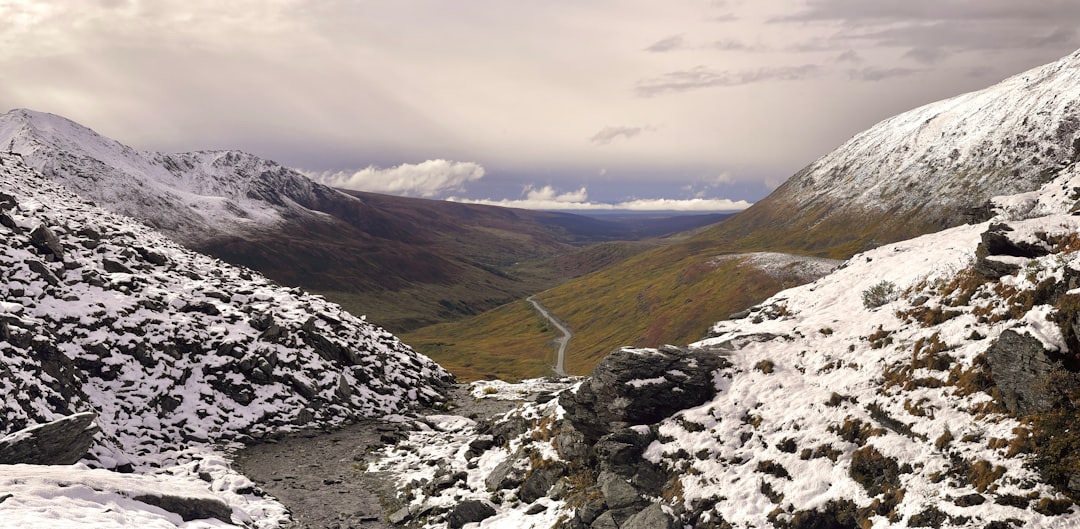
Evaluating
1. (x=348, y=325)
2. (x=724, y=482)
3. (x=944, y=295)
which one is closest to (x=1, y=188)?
(x=348, y=325)

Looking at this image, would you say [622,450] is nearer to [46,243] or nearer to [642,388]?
[642,388]

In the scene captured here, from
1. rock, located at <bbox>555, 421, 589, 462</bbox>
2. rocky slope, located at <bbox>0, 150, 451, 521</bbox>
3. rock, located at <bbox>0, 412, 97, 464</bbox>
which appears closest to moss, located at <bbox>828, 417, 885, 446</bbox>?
rock, located at <bbox>555, 421, 589, 462</bbox>

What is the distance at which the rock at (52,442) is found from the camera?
24.7 m

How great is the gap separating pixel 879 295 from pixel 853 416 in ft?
31.3

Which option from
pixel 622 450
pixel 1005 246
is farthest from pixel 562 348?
pixel 1005 246

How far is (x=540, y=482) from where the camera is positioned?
27.3 m

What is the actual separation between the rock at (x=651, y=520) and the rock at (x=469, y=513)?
816 cm

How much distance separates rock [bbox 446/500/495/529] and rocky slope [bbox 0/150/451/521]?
13991 millimetres

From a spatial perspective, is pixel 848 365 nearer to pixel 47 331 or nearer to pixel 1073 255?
pixel 1073 255

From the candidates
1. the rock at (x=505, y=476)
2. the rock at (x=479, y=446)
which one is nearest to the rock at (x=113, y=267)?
the rock at (x=479, y=446)

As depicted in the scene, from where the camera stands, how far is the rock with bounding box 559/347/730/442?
2605 centimetres

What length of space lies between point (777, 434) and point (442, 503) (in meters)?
18.0

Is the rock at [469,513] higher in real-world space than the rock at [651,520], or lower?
lower

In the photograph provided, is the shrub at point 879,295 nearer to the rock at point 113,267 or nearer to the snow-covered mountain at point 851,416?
the snow-covered mountain at point 851,416
